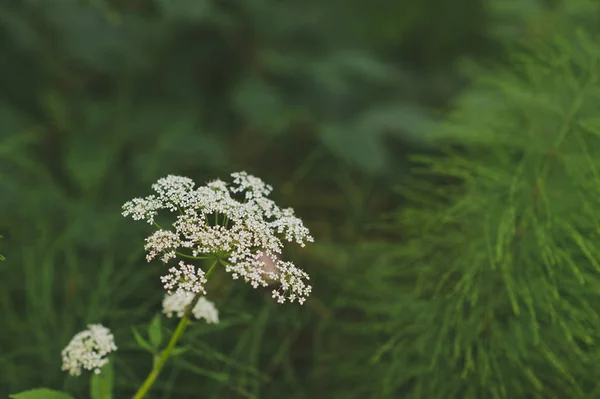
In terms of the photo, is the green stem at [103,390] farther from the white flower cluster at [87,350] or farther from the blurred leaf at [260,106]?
the blurred leaf at [260,106]

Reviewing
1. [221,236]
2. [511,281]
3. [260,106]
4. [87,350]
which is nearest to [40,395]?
[87,350]

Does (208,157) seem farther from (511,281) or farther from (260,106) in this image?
(511,281)

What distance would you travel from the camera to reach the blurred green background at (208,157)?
4.83 feet

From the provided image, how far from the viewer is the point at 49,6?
5.55 feet

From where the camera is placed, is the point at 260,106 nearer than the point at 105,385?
No

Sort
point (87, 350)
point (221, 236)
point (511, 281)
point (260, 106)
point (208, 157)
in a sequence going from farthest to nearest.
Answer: point (260, 106) < point (208, 157) < point (511, 281) < point (87, 350) < point (221, 236)

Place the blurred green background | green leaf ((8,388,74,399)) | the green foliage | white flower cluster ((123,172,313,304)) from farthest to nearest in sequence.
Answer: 1. the blurred green background
2. the green foliage
3. green leaf ((8,388,74,399))
4. white flower cluster ((123,172,313,304))

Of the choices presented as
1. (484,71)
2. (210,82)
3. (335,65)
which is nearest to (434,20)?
(484,71)

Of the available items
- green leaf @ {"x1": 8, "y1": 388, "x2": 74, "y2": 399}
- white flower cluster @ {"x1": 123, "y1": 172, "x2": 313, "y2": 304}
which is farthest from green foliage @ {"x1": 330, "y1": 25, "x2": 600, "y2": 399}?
green leaf @ {"x1": 8, "y1": 388, "x2": 74, "y2": 399}

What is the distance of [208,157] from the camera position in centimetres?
176

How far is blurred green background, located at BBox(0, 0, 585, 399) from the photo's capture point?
1.47 meters

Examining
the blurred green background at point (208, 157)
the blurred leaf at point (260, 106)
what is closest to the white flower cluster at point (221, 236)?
the blurred green background at point (208, 157)

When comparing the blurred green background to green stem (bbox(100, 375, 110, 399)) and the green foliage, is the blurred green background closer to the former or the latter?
the green foliage

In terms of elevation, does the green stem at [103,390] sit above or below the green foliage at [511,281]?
below
